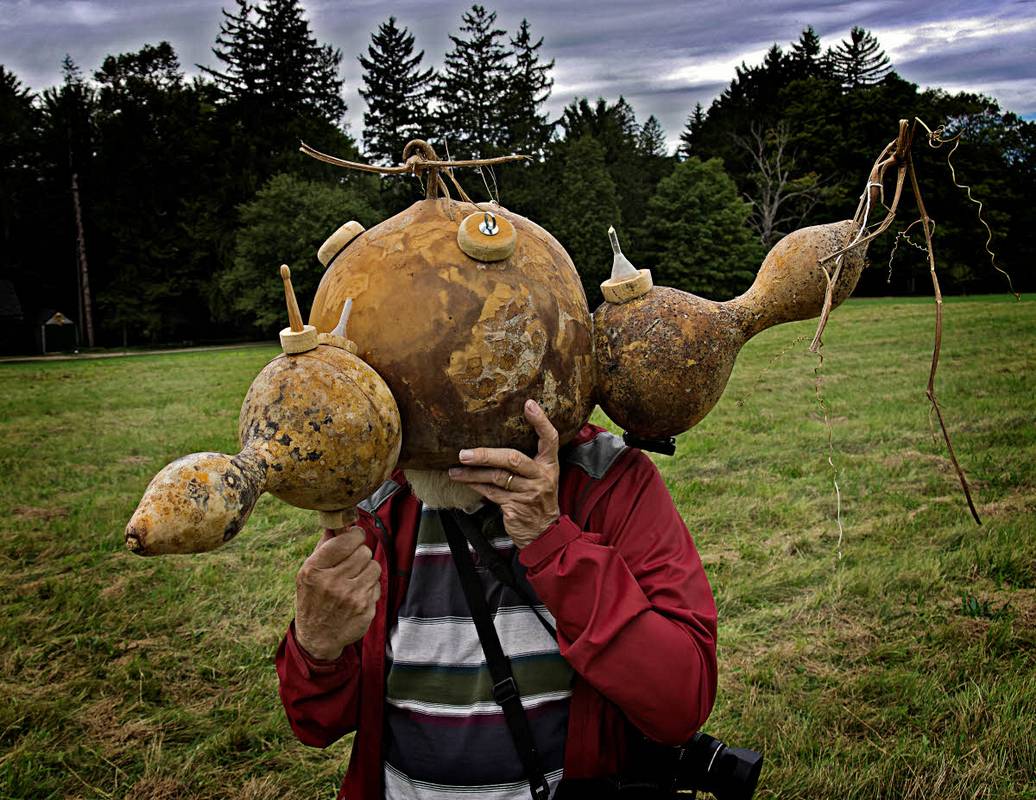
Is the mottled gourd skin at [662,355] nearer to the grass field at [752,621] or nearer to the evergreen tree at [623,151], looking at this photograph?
the grass field at [752,621]

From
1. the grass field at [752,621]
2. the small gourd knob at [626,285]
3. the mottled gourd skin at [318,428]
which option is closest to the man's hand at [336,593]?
the mottled gourd skin at [318,428]

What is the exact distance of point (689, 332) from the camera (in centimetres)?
168

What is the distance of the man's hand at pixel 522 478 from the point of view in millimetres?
1509

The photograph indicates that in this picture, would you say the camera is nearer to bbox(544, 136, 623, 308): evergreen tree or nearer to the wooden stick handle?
the wooden stick handle

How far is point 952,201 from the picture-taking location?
1794 centimetres

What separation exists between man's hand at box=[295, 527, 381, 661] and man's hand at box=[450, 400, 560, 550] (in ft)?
1.00

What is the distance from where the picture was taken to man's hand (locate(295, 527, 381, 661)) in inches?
64.1

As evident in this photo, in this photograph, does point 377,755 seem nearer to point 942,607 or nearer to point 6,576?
point 942,607

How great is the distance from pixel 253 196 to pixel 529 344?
38.3 m

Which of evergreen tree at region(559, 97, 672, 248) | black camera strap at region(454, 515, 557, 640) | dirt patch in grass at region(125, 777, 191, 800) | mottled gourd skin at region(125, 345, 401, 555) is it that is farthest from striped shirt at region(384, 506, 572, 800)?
evergreen tree at region(559, 97, 672, 248)

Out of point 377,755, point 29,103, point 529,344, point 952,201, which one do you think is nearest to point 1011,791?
point 377,755

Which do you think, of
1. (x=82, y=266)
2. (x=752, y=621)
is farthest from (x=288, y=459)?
(x=82, y=266)

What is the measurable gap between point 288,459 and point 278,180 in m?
34.0

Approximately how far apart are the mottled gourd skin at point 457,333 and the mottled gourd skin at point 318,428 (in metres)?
0.13
